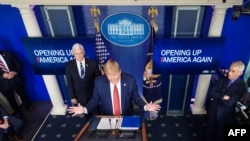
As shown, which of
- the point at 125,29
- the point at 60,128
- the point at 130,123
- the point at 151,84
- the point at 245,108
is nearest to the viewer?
the point at 130,123

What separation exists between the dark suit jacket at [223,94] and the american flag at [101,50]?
2064 mm

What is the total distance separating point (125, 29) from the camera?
4133mm

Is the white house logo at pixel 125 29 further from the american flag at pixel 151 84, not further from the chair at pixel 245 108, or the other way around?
the chair at pixel 245 108

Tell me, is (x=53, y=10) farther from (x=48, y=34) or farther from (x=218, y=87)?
(x=218, y=87)

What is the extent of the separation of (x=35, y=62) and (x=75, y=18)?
121 centimetres

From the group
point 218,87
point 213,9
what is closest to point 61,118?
point 218,87

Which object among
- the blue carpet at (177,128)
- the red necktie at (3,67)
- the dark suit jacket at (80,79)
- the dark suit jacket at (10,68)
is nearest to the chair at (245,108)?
the blue carpet at (177,128)

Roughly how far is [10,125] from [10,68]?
4.01 ft

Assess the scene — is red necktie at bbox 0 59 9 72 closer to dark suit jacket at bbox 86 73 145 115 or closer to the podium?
dark suit jacket at bbox 86 73 145 115

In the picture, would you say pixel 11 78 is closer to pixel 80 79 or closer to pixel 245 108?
pixel 80 79

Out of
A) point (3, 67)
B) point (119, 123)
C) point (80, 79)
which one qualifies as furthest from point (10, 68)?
point (119, 123)

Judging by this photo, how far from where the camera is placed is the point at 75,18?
4254 mm

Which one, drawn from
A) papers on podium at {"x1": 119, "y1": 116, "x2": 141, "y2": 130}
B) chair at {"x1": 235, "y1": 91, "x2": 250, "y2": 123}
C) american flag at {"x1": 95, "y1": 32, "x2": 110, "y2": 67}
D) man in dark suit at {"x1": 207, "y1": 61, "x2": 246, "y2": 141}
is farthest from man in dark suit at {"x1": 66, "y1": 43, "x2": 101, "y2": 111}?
chair at {"x1": 235, "y1": 91, "x2": 250, "y2": 123}

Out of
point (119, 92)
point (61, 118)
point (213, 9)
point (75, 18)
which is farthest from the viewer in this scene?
point (61, 118)
